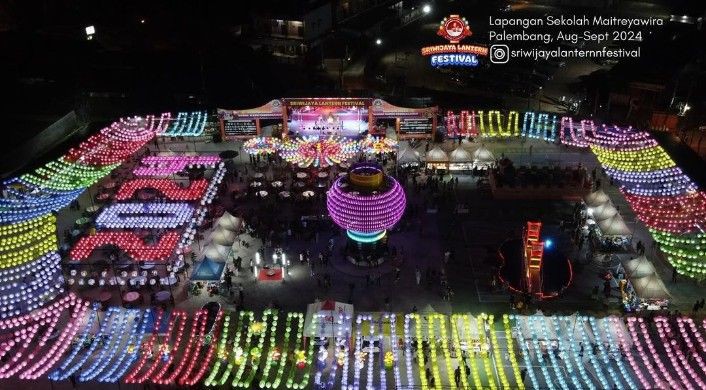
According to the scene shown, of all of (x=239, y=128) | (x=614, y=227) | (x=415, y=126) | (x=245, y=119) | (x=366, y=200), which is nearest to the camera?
(x=366, y=200)

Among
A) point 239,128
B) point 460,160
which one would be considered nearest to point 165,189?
point 239,128

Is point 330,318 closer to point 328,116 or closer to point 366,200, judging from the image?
point 366,200

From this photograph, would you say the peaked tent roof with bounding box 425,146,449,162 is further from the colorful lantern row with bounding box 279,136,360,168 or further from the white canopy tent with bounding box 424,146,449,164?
the colorful lantern row with bounding box 279,136,360,168

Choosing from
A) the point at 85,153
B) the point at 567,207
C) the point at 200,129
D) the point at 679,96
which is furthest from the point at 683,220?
the point at 85,153

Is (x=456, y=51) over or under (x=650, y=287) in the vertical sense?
over

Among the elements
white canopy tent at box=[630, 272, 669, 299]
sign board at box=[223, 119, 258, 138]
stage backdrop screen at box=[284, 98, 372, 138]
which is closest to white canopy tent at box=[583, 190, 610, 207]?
white canopy tent at box=[630, 272, 669, 299]
